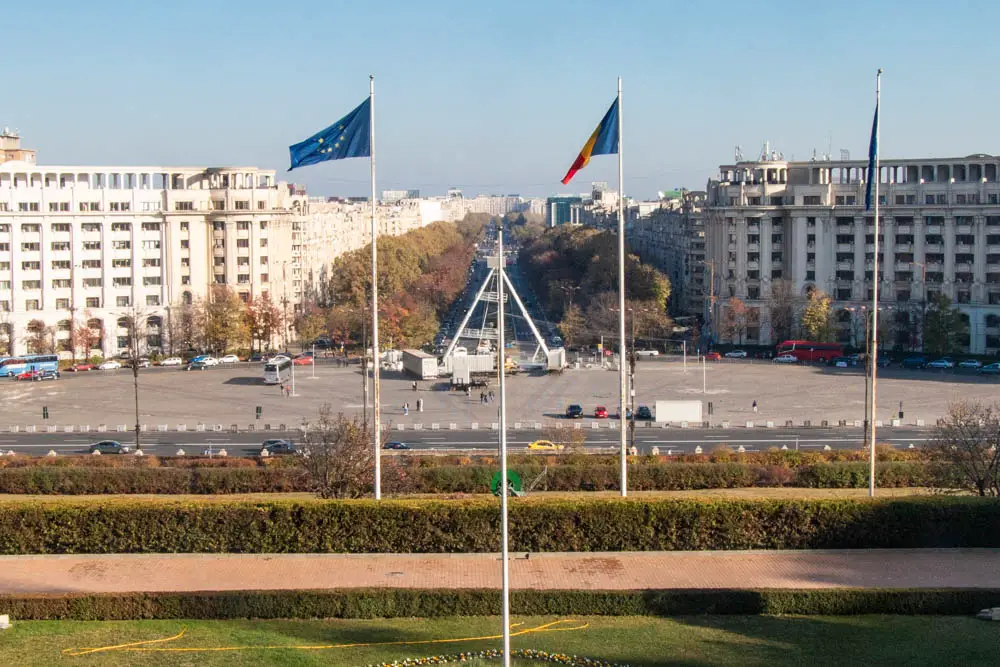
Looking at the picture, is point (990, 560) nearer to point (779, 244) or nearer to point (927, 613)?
point (927, 613)

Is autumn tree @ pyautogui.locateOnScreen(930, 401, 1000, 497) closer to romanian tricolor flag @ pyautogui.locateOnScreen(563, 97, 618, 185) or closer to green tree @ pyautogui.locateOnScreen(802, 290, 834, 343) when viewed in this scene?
romanian tricolor flag @ pyautogui.locateOnScreen(563, 97, 618, 185)

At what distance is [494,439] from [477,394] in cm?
1200

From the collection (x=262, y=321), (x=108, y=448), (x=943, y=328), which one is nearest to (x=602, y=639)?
(x=108, y=448)

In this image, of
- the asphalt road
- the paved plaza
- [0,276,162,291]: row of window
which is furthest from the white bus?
[0,276,162,291]: row of window

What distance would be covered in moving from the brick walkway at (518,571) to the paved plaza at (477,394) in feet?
74.1

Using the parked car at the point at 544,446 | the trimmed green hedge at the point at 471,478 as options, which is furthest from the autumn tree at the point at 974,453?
the parked car at the point at 544,446

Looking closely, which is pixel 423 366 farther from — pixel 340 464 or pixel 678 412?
pixel 340 464

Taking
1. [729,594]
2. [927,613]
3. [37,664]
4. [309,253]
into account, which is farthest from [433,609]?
[309,253]

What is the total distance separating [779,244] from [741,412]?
2612 centimetres

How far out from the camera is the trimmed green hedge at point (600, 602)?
19.1 metres

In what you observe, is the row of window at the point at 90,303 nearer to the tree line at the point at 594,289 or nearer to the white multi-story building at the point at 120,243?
the white multi-story building at the point at 120,243

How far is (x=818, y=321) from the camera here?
65.6m

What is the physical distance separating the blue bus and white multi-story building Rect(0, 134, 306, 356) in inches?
253

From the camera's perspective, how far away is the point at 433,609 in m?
19.2
